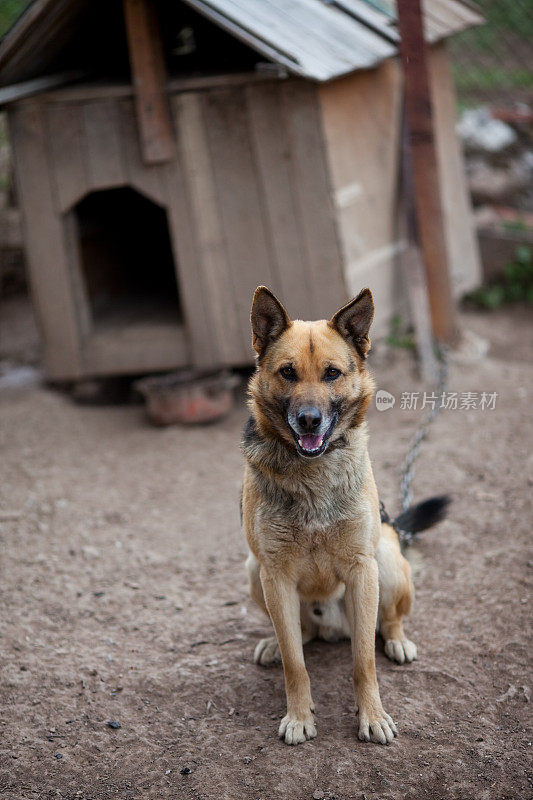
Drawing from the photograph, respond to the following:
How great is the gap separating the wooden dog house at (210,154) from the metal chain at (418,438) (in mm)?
687

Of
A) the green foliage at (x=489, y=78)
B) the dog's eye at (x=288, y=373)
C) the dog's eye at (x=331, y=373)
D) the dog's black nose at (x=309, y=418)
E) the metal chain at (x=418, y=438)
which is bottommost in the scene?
the metal chain at (x=418, y=438)

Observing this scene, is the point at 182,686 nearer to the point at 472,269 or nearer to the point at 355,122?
the point at 355,122

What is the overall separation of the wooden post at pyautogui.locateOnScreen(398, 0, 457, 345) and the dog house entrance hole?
227cm

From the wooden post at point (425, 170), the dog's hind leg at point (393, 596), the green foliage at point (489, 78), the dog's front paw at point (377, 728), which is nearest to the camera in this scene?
the dog's front paw at point (377, 728)

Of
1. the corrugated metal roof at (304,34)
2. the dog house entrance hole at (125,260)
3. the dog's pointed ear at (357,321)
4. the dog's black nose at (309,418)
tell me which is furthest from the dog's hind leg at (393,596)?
the dog house entrance hole at (125,260)

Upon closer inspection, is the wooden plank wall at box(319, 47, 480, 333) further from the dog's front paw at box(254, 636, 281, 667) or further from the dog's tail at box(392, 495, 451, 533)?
the dog's front paw at box(254, 636, 281, 667)

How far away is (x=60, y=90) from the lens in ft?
19.7

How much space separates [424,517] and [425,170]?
3.44 metres

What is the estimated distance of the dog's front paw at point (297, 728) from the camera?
2854 millimetres

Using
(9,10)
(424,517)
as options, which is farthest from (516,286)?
(9,10)

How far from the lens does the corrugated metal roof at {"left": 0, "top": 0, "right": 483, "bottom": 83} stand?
5164mm

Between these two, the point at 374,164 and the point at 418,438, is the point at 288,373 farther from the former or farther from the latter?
the point at 374,164

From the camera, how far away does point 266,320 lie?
2.93 meters

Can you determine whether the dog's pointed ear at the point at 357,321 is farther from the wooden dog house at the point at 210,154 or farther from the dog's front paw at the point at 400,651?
the wooden dog house at the point at 210,154
